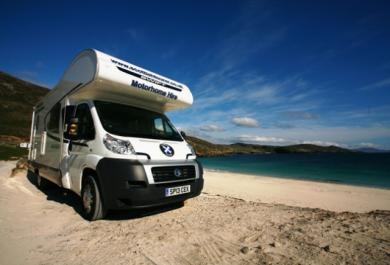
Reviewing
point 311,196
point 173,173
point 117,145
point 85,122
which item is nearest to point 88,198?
point 117,145

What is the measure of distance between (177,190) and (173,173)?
1.14 ft

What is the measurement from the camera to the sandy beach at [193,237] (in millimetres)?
3258

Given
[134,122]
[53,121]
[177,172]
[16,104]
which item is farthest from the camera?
[16,104]

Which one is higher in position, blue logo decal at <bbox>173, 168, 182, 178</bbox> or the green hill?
the green hill

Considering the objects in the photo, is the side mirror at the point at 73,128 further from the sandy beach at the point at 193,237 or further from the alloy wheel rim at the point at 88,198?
the sandy beach at the point at 193,237

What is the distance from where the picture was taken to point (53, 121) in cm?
689

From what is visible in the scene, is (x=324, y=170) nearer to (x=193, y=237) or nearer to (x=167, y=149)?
(x=167, y=149)

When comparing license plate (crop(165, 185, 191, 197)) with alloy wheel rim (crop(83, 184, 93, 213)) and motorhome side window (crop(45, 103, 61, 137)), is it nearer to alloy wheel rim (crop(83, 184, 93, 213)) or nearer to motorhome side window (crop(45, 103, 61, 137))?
alloy wheel rim (crop(83, 184, 93, 213))

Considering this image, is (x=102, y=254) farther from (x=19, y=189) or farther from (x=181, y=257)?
(x=19, y=189)

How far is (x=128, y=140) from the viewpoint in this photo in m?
4.65

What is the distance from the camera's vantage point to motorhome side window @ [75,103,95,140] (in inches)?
195

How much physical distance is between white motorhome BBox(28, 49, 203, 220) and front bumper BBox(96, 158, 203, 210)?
0.02 metres

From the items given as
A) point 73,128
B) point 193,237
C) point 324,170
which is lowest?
point 324,170

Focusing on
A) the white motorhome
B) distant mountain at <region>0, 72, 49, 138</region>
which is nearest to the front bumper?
the white motorhome
